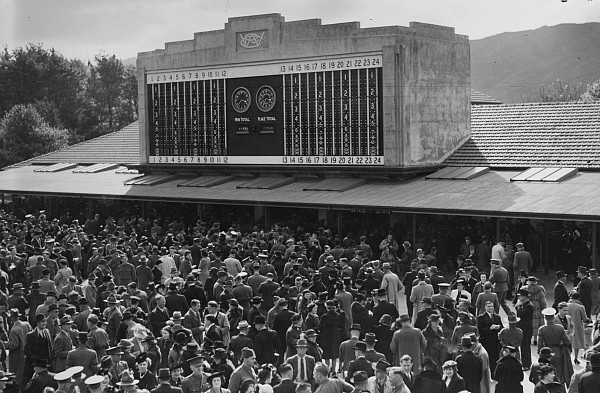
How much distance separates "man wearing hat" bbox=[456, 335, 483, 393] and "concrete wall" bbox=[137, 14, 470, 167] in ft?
59.7

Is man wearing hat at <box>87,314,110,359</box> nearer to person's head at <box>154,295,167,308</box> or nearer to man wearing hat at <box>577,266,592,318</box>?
person's head at <box>154,295,167,308</box>

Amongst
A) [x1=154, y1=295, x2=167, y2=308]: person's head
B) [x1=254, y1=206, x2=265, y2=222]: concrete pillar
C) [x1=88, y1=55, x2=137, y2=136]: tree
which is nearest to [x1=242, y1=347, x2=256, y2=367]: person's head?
[x1=154, y1=295, x2=167, y2=308]: person's head

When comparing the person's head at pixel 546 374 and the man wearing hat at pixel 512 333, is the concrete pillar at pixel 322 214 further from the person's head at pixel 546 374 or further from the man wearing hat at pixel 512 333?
the person's head at pixel 546 374

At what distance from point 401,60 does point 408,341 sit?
1775cm

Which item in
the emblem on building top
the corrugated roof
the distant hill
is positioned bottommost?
the corrugated roof

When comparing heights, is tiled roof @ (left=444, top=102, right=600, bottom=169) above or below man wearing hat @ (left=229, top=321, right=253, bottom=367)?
above

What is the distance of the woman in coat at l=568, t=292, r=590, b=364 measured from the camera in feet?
53.6

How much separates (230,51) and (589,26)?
178 metres

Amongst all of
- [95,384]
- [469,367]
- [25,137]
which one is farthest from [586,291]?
[25,137]

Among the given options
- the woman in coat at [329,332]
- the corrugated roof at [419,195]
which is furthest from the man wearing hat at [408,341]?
the corrugated roof at [419,195]

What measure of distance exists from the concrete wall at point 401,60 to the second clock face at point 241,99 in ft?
3.48

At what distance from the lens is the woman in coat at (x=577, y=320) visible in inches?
643

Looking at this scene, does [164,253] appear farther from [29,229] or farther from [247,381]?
[247,381]

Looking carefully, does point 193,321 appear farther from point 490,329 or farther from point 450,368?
point 450,368
